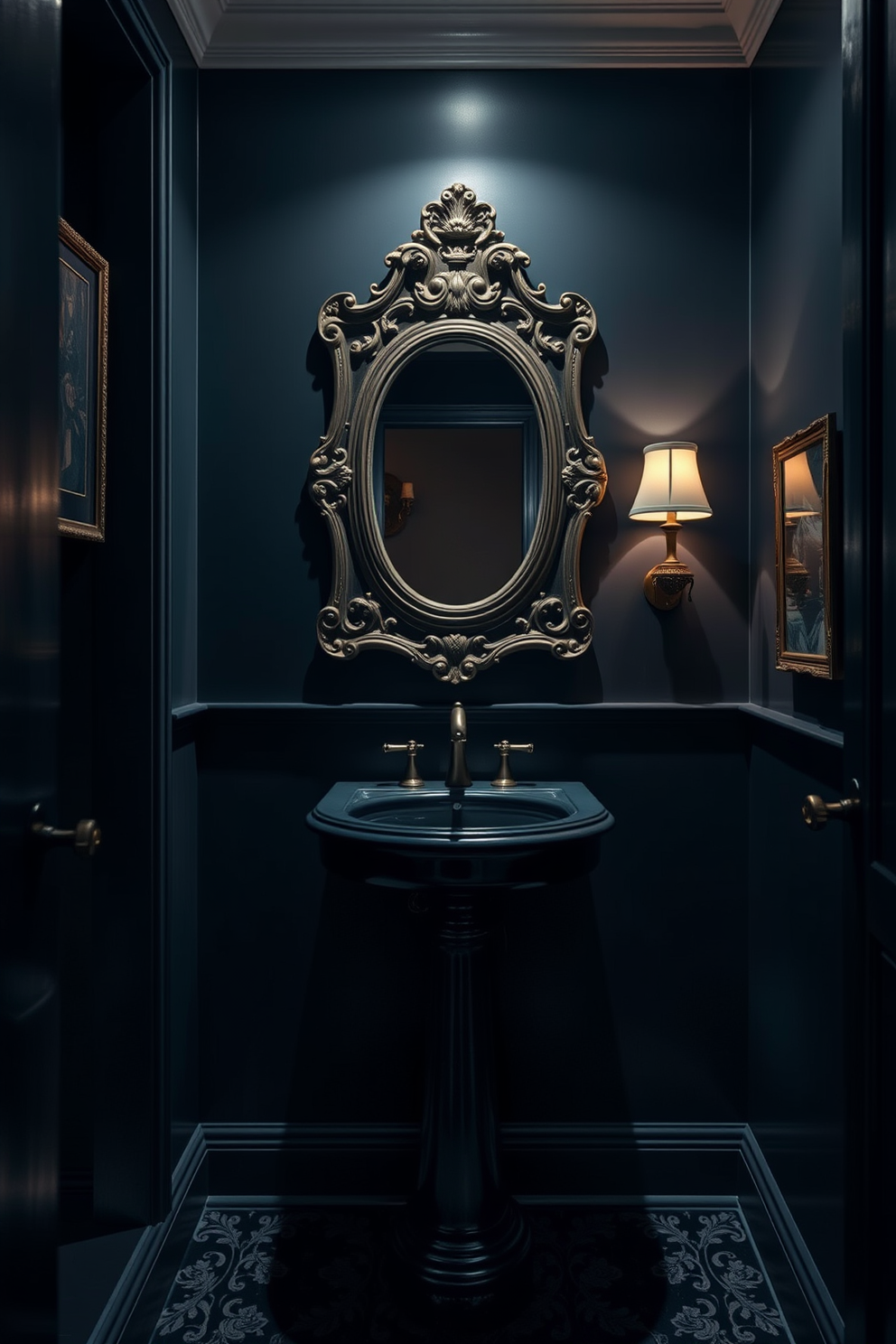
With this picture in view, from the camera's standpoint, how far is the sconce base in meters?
2.09

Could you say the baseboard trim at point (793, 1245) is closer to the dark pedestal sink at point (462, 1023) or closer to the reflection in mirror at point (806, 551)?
the dark pedestal sink at point (462, 1023)

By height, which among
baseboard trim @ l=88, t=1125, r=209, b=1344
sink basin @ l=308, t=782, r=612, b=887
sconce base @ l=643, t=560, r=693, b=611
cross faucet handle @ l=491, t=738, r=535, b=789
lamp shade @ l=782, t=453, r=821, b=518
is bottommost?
baseboard trim @ l=88, t=1125, r=209, b=1344

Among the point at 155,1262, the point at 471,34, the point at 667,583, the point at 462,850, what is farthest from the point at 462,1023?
the point at 471,34

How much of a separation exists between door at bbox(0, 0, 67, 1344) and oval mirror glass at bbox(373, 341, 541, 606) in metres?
1.07

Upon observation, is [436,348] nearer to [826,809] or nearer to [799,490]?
[799,490]

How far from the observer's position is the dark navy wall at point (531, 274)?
83.7 inches

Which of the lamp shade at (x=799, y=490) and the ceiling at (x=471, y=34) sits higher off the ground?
the ceiling at (x=471, y=34)

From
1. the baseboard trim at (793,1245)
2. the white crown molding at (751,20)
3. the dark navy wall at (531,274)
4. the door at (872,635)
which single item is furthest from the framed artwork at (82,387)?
the baseboard trim at (793,1245)

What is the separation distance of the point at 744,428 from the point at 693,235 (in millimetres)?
449

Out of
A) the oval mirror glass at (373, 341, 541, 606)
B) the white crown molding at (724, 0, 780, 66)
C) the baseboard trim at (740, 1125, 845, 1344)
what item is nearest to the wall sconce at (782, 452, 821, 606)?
the oval mirror glass at (373, 341, 541, 606)

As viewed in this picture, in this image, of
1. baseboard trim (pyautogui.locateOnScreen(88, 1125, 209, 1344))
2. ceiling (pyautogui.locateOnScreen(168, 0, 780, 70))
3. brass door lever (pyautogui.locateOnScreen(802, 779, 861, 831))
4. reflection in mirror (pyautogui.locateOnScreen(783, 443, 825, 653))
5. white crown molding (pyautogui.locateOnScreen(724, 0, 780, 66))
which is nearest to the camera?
brass door lever (pyautogui.locateOnScreen(802, 779, 861, 831))

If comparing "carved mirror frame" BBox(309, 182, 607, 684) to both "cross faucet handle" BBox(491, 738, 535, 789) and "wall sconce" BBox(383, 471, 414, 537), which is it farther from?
"cross faucet handle" BBox(491, 738, 535, 789)

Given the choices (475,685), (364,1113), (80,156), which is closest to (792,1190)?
(364,1113)

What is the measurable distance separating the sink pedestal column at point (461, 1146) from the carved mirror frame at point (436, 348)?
1.95 ft
